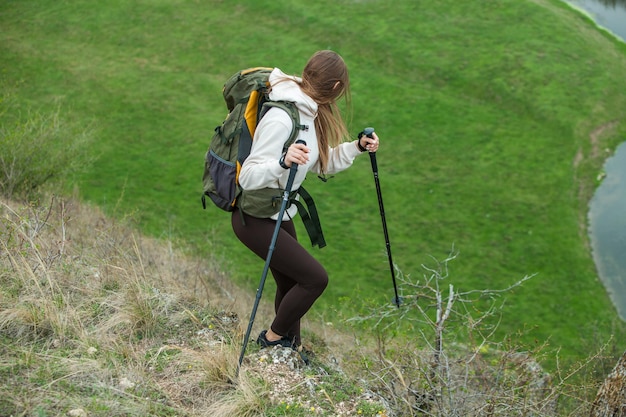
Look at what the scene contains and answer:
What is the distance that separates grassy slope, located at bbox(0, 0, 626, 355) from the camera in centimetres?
1138

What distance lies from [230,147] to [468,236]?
8778 millimetres

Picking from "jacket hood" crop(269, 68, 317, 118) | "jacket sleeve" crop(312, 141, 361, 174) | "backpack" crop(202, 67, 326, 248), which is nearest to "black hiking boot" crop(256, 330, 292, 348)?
"backpack" crop(202, 67, 326, 248)

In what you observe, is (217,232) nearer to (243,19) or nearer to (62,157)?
(62,157)

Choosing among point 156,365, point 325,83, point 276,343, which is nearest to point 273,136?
point 325,83

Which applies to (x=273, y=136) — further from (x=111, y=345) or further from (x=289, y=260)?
(x=111, y=345)

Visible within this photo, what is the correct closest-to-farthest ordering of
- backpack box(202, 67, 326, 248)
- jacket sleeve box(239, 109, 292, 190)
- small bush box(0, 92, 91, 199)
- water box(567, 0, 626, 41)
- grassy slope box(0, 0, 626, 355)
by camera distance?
1. jacket sleeve box(239, 109, 292, 190)
2. backpack box(202, 67, 326, 248)
3. small bush box(0, 92, 91, 199)
4. grassy slope box(0, 0, 626, 355)
5. water box(567, 0, 626, 41)

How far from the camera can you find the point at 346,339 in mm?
7160

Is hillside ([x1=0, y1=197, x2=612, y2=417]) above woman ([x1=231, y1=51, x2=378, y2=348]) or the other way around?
the other way around

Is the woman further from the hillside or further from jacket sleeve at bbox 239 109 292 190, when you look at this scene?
the hillside

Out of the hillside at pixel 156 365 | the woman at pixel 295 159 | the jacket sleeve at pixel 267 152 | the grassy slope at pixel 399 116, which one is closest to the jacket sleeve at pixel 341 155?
the woman at pixel 295 159

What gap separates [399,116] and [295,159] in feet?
38.4

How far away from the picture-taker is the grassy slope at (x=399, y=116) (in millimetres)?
11375

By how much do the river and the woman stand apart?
810cm

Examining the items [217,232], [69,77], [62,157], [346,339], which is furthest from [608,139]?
[69,77]
